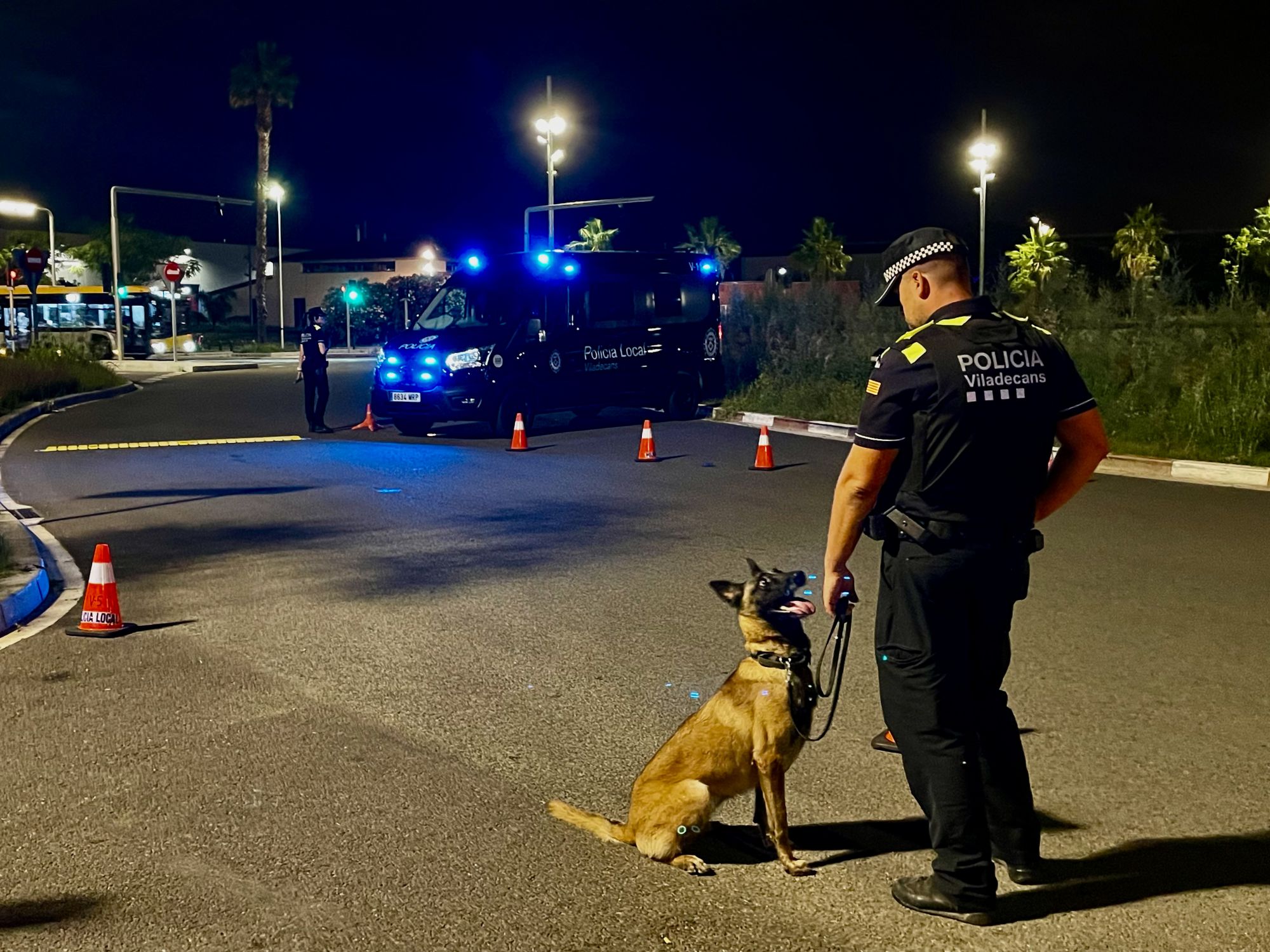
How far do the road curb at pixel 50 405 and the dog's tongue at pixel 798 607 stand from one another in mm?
18162

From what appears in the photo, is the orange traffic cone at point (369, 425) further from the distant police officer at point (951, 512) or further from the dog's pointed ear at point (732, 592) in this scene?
the distant police officer at point (951, 512)

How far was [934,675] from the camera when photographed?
365 centimetres

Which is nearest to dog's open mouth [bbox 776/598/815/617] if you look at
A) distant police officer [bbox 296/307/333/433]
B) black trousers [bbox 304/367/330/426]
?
distant police officer [bbox 296/307/333/433]

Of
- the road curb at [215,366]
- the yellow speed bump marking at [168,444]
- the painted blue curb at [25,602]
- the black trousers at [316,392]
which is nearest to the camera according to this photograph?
the painted blue curb at [25,602]

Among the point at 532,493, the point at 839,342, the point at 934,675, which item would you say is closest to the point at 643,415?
the point at 839,342

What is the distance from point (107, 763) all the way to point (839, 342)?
62.9 ft

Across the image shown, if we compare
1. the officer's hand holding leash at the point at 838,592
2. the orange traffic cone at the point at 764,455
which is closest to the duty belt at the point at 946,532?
the officer's hand holding leash at the point at 838,592

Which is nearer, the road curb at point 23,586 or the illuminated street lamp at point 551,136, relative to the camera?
the road curb at point 23,586

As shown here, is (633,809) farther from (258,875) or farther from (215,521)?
(215,521)

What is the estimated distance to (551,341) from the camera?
61.6ft

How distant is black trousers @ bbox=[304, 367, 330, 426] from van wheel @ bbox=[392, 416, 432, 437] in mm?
1104

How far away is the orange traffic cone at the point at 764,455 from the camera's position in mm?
14562

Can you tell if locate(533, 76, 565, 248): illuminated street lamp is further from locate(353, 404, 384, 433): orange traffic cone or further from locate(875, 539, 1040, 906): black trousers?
locate(875, 539, 1040, 906): black trousers

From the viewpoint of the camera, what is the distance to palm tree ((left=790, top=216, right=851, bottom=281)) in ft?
264
